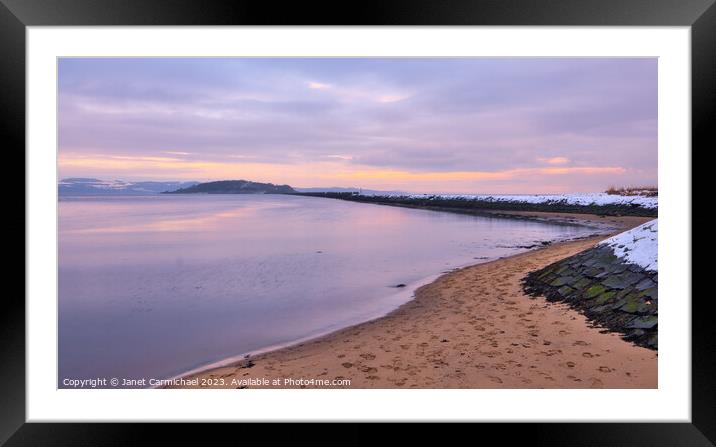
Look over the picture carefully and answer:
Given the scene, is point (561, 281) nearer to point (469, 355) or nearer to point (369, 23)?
point (469, 355)

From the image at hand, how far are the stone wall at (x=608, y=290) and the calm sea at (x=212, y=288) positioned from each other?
255 cm

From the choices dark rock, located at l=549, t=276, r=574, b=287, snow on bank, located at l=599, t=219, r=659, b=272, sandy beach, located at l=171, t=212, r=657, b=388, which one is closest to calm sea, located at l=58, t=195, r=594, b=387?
sandy beach, located at l=171, t=212, r=657, b=388

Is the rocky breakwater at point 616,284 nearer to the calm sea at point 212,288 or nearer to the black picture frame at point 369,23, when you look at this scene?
the black picture frame at point 369,23

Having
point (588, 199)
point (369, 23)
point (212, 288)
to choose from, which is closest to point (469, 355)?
point (369, 23)

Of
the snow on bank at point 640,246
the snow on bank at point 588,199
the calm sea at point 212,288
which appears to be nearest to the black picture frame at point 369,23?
the calm sea at point 212,288

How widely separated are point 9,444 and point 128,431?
36.1 inches

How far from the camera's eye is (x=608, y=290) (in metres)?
4.75

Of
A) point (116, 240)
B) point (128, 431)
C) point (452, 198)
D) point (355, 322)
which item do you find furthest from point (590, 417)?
point (452, 198)

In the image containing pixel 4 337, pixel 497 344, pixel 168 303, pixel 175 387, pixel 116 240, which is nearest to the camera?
pixel 4 337

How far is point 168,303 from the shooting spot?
6621 millimetres

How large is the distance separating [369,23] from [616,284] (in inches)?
173

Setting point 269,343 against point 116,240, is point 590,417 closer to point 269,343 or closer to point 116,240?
point 269,343

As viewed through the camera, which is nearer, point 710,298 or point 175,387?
point 710,298

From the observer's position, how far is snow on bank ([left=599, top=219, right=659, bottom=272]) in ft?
15.3
